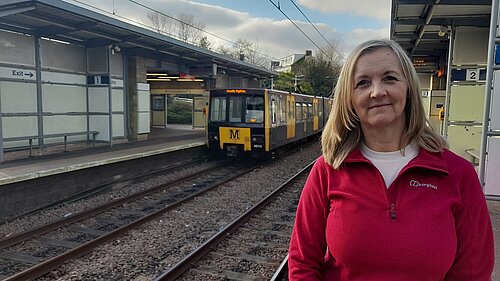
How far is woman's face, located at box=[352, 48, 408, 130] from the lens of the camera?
174cm

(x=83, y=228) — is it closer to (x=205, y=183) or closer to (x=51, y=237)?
(x=51, y=237)

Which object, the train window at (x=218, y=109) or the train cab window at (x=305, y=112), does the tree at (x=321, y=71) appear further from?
the train window at (x=218, y=109)

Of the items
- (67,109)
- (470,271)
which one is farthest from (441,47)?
(470,271)

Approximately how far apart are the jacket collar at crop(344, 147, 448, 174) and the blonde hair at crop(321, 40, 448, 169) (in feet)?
0.06

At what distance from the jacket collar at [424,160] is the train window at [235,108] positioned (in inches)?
500

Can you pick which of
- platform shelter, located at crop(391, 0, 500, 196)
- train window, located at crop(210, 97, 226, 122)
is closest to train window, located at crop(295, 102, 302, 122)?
train window, located at crop(210, 97, 226, 122)

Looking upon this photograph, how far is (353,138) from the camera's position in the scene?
1895 mm

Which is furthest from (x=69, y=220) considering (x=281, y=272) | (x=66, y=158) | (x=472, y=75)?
(x=472, y=75)

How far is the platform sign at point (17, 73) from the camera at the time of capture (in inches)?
438

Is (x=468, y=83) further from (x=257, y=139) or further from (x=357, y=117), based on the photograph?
(x=357, y=117)

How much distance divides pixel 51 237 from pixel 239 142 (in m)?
8.21

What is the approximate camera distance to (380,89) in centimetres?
173

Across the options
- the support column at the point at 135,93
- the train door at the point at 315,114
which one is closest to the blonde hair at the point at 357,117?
the support column at the point at 135,93

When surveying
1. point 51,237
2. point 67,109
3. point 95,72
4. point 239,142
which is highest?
point 95,72
